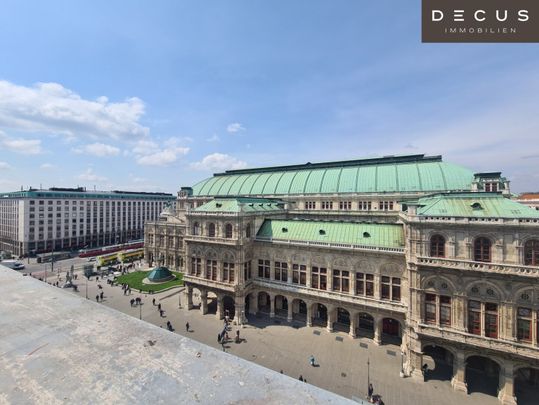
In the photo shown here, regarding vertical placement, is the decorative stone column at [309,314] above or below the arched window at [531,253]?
below

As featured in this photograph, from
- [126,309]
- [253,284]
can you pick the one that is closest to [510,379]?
[253,284]

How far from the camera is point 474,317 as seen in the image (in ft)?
104

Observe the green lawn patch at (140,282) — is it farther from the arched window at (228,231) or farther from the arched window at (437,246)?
the arched window at (437,246)

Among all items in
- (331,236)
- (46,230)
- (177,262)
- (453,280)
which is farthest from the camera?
(46,230)

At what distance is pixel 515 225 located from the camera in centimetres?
2898

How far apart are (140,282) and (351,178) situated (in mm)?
64072

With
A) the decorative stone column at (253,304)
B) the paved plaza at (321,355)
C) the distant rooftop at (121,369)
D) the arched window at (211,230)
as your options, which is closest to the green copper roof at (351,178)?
the arched window at (211,230)

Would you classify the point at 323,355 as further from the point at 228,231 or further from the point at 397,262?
the point at 228,231

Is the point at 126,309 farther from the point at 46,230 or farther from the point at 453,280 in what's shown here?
the point at 46,230

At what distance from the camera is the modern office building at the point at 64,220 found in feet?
354

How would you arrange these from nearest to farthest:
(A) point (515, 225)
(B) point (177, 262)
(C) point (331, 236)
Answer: (A) point (515, 225) → (C) point (331, 236) → (B) point (177, 262)

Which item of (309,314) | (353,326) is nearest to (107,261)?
(309,314)

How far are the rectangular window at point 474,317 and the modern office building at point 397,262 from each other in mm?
125

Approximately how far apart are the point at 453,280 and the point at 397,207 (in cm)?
2545
